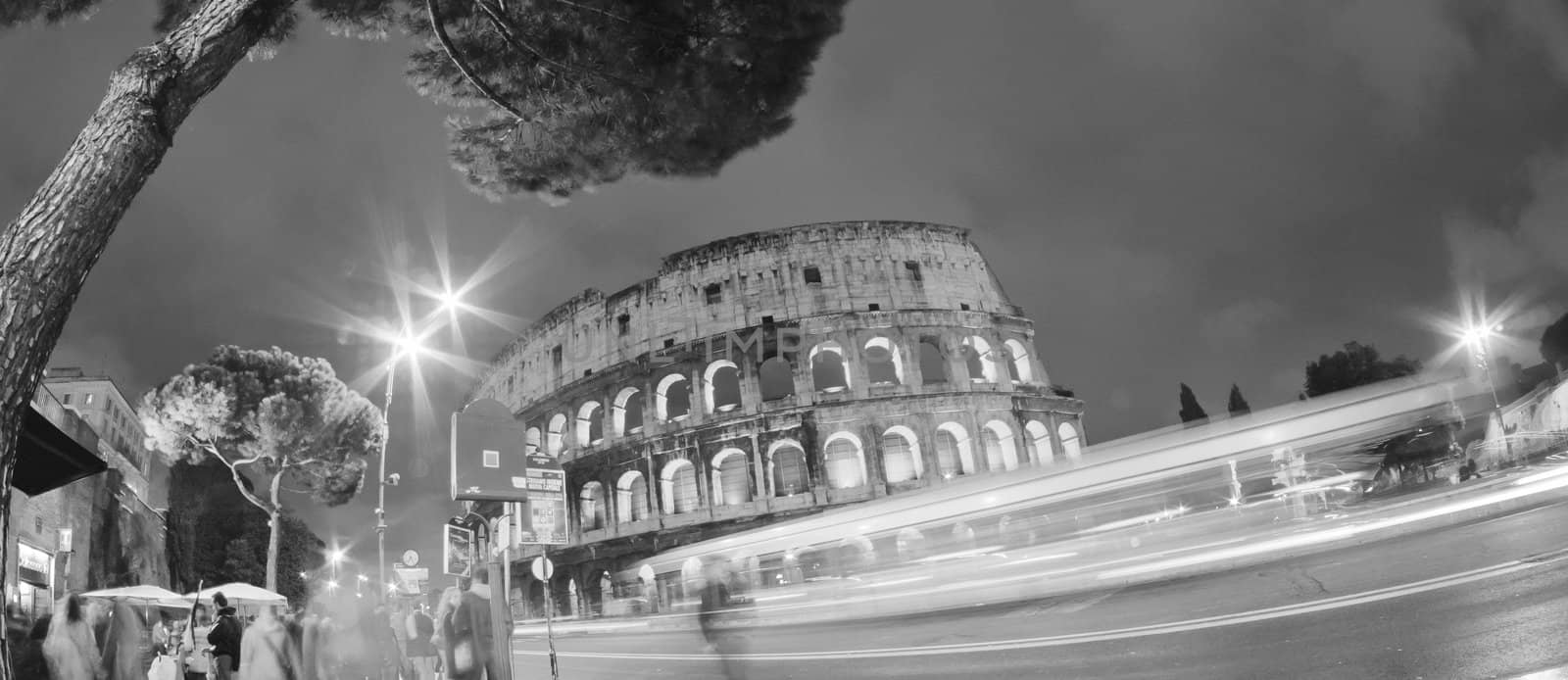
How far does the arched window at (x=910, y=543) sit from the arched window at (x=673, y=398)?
17854 mm

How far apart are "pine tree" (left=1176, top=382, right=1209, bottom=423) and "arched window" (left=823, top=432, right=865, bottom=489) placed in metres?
25.8

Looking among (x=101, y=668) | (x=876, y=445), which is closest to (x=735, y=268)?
(x=876, y=445)

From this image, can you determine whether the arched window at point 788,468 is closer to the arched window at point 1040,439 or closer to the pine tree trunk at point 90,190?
the arched window at point 1040,439

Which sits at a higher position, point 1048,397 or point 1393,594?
point 1048,397

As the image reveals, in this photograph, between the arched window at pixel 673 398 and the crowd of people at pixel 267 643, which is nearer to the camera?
the crowd of people at pixel 267 643

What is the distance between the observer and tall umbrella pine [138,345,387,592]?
23.0 metres

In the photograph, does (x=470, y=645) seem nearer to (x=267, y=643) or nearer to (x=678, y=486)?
(x=267, y=643)

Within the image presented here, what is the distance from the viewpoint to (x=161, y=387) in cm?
2348

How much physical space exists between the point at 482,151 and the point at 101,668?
5.09 metres

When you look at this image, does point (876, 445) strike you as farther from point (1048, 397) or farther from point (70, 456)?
point (70, 456)

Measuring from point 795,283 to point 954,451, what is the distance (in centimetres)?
862

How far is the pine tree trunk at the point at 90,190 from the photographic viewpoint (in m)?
3.12

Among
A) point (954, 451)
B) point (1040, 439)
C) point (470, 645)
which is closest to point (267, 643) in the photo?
point (470, 645)

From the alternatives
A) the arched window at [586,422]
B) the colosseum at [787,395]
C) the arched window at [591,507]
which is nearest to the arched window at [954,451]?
the colosseum at [787,395]
